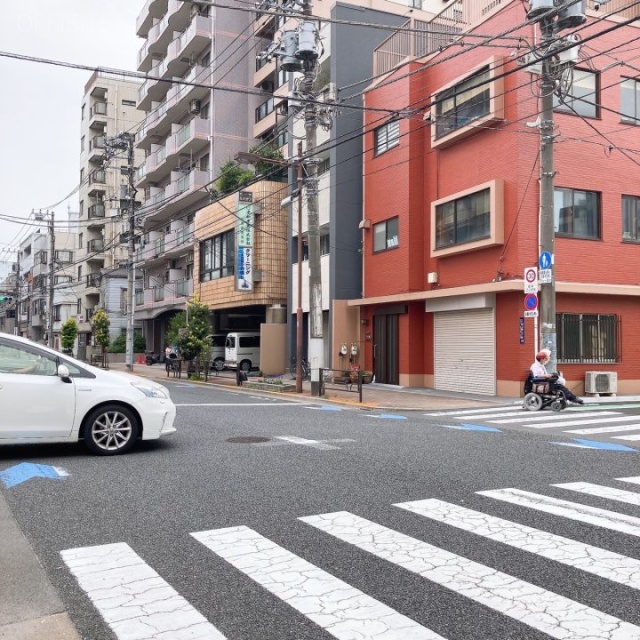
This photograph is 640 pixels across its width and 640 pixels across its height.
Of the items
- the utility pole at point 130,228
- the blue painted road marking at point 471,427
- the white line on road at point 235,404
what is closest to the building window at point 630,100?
the blue painted road marking at point 471,427

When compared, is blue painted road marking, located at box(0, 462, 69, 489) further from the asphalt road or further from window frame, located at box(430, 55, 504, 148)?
window frame, located at box(430, 55, 504, 148)

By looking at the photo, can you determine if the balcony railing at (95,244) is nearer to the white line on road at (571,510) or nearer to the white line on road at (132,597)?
the white line on road at (571,510)

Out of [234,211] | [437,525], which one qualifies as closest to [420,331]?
[234,211]

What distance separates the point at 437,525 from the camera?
18.4ft

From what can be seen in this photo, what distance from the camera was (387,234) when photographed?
25203 mm

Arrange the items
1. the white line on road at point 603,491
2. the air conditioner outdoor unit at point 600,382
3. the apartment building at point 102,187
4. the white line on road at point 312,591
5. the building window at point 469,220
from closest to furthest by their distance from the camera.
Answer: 1. the white line on road at point 312,591
2. the white line on road at point 603,491
3. the air conditioner outdoor unit at point 600,382
4. the building window at point 469,220
5. the apartment building at point 102,187

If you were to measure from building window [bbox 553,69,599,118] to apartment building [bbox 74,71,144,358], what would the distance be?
149 feet

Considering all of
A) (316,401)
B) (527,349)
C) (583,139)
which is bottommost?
(316,401)

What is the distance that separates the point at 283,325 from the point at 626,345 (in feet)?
51.4

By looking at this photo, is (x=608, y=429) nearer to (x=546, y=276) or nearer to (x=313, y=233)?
(x=546, y=276)

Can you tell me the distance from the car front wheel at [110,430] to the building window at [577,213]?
1512 cm

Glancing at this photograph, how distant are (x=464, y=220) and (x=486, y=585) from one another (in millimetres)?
18131

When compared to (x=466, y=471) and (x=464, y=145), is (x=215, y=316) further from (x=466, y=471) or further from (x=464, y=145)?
(x=466, y=471)

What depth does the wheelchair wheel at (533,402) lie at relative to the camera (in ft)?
52.0
